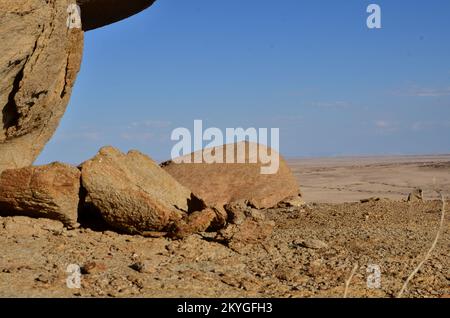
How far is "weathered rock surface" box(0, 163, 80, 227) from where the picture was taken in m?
7.25

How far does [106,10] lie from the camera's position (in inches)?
380

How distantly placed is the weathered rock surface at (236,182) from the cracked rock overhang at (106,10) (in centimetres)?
443

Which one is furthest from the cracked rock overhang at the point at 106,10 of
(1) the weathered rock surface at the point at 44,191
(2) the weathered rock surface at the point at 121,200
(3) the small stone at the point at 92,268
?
(3) the small stone at the point at 92,268

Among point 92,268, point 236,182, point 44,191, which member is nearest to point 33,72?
point 44,191

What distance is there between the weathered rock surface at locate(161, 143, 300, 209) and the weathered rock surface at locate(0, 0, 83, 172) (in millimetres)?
4050

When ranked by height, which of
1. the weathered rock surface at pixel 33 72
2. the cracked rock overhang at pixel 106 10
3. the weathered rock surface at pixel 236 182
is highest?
the cracked rock overhang at pixel 106 10

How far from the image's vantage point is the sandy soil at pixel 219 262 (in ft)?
17.7

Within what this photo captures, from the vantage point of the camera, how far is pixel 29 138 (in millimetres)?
9391

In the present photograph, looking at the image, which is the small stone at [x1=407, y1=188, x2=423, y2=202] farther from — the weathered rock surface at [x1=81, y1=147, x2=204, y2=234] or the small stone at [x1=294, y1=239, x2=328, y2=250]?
the weathered rock surface at [x1=81, y1=147, x2=204, y2=234]

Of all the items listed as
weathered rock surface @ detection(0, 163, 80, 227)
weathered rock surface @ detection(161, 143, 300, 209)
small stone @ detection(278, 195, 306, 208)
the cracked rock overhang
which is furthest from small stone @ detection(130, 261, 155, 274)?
small stone @ detection(278, 195, 306, 208)

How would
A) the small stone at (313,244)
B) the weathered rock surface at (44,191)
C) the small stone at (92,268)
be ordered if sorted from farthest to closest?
the weathered rock surface at (44,191) → the small stone at (313,244) → the small stone at (92,268)

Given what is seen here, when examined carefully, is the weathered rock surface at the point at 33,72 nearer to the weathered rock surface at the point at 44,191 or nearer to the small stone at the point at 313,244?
the weathered rock surface at the point at 44,191
